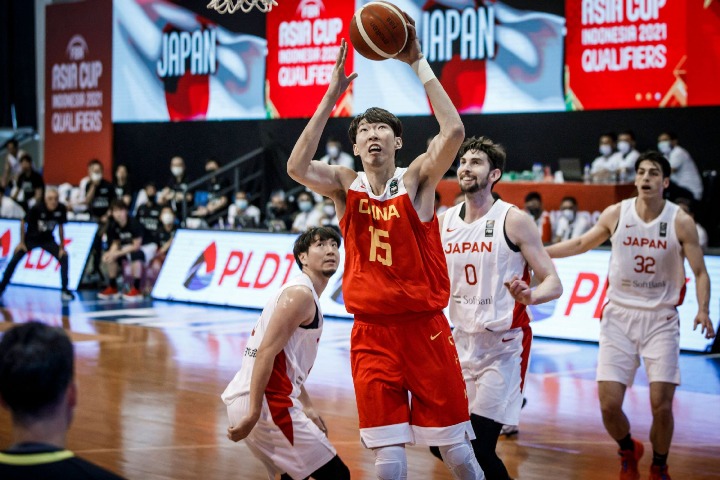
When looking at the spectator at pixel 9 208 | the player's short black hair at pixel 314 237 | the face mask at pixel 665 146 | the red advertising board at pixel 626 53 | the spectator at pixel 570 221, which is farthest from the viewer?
the spectator at pixel 9 208

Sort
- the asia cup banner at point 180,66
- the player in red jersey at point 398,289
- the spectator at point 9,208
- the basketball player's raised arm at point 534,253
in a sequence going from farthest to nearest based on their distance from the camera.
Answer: the asia cup banner at point 180,66
the spectator at point 9,208
the basketball player's raised arm at point 534,253
the player in red jersey at point 398,289

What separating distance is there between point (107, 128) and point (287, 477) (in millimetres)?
18677

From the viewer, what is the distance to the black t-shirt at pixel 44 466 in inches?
87.9

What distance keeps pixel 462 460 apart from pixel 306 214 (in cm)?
1168

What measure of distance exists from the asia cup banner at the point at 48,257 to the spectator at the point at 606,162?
7.73 m

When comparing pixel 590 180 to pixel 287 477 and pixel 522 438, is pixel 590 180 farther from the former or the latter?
pixel 287 477

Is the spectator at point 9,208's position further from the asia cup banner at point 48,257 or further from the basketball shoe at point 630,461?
the basketball shoe at point 630,461

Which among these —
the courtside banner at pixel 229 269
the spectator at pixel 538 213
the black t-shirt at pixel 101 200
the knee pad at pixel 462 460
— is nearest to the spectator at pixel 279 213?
the courtside banner at pixel 229 269

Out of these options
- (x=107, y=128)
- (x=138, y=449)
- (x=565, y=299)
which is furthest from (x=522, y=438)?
(x=107, y=128)

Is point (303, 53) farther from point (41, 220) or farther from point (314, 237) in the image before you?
point (314, 237)

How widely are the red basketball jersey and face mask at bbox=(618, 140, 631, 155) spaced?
10.4 meters

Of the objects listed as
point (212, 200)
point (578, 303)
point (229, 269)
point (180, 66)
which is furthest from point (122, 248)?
point (578, 303)

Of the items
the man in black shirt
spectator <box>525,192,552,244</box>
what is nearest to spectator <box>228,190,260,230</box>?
the man in black shirt

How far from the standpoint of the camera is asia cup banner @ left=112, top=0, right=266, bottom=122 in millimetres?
19969
